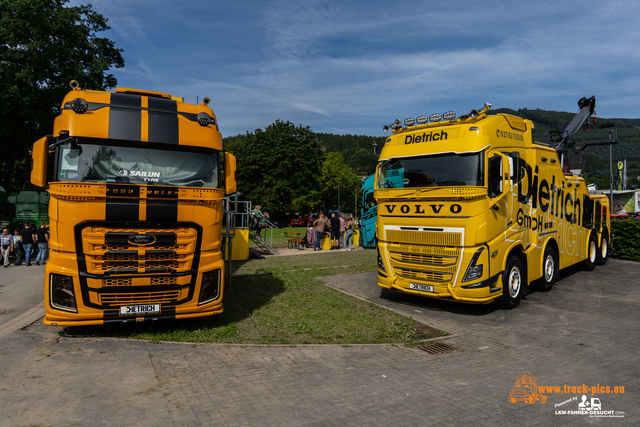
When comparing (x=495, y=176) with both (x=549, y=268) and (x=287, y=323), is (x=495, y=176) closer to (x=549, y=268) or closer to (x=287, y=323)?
(x=549, y=268)

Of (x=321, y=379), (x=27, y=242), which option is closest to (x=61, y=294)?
(x=321, y=379)

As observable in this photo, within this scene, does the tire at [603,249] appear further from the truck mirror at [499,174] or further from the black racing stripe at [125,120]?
the black racing stripe at [125,120]

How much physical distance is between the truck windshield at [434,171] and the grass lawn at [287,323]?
2.67m

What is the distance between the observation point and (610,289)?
36.4 feet

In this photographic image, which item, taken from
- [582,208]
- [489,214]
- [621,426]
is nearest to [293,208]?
[582,208]

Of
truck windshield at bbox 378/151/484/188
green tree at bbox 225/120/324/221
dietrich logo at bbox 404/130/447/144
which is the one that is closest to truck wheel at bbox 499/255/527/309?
truck windshield at bbox 378/151/484/188

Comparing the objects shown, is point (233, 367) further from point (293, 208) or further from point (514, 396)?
point (293, 208)

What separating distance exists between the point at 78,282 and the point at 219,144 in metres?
3.06

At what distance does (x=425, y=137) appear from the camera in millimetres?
8953

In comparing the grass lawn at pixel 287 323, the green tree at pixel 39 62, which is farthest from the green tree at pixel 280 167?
the grass lawn at pixel 287 323

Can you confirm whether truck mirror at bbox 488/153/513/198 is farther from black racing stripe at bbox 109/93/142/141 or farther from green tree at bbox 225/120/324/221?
green tree at bbox 225/120/324/221

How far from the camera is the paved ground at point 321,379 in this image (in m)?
4.35

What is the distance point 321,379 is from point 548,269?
25.7 ft

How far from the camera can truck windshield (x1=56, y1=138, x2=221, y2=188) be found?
6508mm
